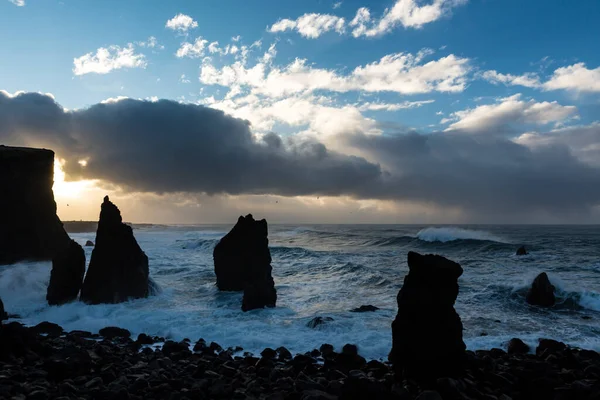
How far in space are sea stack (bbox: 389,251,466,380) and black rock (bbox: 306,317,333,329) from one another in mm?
5947

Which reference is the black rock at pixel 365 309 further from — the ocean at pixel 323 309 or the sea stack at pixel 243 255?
the sea stack at pixel 243 255

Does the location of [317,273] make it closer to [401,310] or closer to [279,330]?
[279,330]

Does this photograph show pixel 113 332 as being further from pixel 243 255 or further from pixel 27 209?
pixel 27 209

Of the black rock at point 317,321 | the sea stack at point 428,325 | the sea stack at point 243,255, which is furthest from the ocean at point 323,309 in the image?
the sea stack at point 428,325

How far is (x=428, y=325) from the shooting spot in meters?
10.7

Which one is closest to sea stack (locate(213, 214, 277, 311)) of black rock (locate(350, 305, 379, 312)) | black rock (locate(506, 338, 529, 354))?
black rock (locate(350, 305, 379, 312))

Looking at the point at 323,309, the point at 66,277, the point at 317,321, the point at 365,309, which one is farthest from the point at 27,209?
the point at 365,309

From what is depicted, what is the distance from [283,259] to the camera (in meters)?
44.2

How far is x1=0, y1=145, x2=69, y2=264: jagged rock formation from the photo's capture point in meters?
29.1

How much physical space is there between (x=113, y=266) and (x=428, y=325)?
1688cm

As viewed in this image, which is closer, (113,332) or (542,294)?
(113,332)

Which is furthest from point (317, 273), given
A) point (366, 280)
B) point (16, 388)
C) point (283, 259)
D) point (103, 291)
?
point (16, 388)

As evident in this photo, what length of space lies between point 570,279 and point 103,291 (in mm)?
29297

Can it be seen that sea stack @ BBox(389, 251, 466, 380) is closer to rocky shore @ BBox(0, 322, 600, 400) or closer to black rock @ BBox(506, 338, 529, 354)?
rocky shore @ BBox(0, 322, 600, 400)
